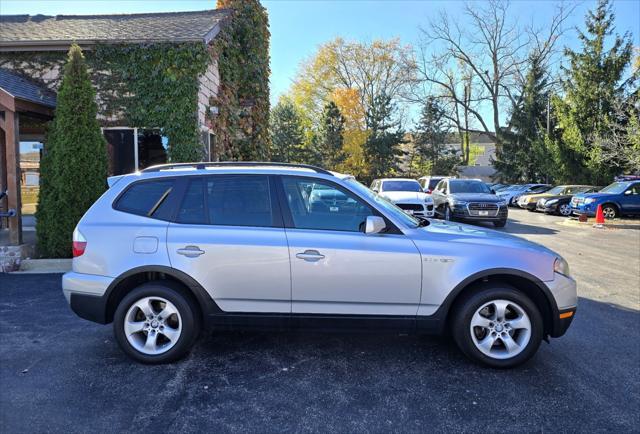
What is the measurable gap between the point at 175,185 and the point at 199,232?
557 mm

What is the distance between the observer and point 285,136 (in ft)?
130

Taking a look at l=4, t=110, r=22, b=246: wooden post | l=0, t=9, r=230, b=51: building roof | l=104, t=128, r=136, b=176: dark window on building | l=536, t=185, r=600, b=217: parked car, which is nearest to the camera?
l=4, t=110, r=22, b=246: wooden post

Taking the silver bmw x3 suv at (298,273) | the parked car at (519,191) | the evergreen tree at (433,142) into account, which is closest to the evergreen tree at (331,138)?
the evergreen tree at (433,142)

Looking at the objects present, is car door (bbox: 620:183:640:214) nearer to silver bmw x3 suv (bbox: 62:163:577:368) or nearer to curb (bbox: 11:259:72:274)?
silver bmw x3 suv (bbox: 62:163:577:368)

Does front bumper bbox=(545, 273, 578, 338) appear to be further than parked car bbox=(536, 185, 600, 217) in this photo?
No

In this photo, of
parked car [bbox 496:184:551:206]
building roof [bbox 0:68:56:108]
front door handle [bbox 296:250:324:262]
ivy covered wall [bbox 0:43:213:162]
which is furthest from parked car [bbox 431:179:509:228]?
parked car [bbox 496:184:551:206]

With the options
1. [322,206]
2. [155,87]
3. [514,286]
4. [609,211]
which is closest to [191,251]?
[322,206]

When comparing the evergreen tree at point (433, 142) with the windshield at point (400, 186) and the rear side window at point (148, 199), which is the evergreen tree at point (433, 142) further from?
the rear side window at point (148, 199)

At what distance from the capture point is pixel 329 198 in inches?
161

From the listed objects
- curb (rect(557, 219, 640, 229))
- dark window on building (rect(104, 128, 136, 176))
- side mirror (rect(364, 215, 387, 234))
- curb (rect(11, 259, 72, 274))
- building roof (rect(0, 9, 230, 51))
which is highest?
building roof (rect(0, 9, 230, 51))

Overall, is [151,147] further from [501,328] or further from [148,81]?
[501,328]

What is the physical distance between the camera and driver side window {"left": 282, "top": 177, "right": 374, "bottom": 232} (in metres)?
3.94

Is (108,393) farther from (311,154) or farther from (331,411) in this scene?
(311,154)

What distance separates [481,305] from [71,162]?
723 cm
